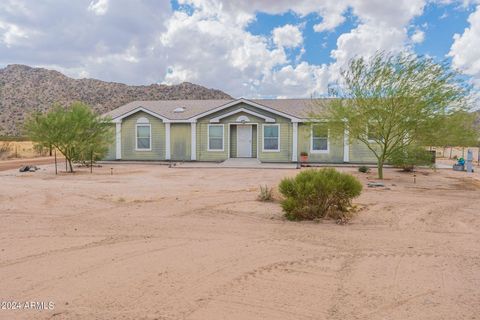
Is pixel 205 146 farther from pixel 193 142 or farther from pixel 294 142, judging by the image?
pixel 294 142

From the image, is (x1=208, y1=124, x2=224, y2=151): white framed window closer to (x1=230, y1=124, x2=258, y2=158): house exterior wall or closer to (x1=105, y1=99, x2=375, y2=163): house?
(x1=105, y1=99, x2=375, y2=163): house

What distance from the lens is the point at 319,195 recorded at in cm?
859

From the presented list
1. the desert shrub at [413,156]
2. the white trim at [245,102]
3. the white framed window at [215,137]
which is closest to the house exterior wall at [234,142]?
the white framed window at [215,137]

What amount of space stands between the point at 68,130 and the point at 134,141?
7.42m

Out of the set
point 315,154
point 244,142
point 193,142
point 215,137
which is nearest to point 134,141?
point 193,142

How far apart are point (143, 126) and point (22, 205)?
53.6 ft

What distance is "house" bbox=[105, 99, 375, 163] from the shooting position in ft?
78.9

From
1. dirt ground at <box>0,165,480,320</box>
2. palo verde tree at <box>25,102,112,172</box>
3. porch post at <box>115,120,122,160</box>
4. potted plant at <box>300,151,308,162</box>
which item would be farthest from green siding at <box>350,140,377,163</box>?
porch post at <box>115,120,122,160</box>

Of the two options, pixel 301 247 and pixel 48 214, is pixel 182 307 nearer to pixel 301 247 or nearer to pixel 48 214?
pixel 301 247

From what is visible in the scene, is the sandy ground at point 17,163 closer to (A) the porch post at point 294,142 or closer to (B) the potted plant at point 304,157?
(A) the porch post at point 294,142

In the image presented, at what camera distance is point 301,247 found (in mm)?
6488

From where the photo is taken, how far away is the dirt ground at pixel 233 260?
14.1 feet

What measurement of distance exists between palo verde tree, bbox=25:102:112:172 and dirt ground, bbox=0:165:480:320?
836 cm

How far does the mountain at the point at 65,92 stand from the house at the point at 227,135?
181 ft
